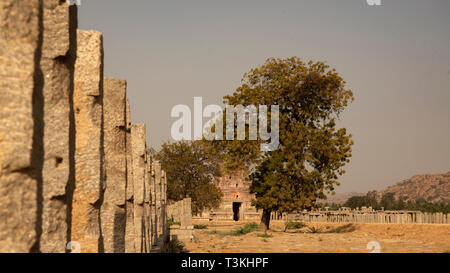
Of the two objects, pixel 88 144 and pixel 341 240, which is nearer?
pixel 88 144

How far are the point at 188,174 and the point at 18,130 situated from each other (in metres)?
39.1

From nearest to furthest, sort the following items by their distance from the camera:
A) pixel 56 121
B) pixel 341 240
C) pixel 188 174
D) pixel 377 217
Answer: pixel 56 121 < pixel 341 240 < pixel 377 217 < pixel 188 174

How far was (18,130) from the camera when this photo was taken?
3254mm

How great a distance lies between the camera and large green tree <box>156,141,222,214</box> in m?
41.8

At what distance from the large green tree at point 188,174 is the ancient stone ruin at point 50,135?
3450cm

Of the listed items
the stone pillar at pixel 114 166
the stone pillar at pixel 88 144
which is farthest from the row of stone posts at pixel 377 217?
the stone pillar at pixel 88 144

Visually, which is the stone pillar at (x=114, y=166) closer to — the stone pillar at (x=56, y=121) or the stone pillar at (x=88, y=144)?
the stone pillar at (x=88, y=144)

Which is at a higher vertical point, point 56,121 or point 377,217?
point 56,121

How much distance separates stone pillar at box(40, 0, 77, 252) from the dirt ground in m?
13.1

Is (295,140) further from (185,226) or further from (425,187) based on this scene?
(425,187)

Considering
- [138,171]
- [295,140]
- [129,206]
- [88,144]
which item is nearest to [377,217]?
[295,140]

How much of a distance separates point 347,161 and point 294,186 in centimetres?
266

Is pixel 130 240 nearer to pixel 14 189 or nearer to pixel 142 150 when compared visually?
pixel 142 150

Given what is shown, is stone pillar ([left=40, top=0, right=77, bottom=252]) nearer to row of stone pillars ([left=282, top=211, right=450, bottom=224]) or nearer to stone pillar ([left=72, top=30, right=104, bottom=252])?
stone pillar ([left=72, top=30, right=104, bottom=252])
